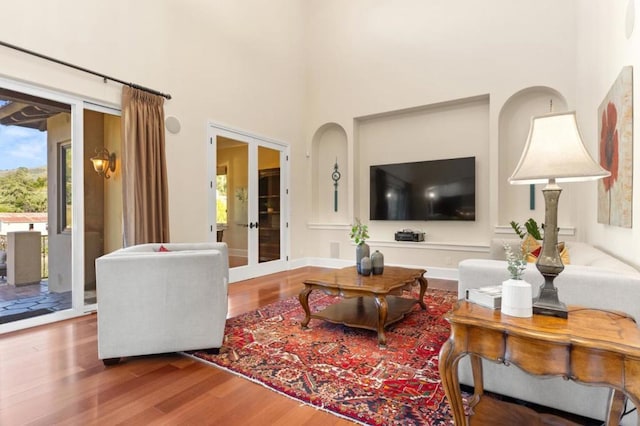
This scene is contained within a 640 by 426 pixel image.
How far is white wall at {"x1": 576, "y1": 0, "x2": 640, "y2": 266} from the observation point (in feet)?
7.13

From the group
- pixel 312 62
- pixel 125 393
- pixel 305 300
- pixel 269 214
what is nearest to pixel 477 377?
pixel 305 300

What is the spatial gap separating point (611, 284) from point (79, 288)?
450 centimetres

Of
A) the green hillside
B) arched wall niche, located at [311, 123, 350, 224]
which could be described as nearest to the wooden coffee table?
the green hillside

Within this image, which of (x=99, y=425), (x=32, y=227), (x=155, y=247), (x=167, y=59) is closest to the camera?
(x=99, y=425)

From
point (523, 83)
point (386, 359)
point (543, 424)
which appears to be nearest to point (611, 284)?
point (543, 424)

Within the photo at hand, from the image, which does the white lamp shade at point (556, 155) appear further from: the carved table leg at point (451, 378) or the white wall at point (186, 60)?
the white wall at point (186, 60)

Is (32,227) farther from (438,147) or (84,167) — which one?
(438,147)

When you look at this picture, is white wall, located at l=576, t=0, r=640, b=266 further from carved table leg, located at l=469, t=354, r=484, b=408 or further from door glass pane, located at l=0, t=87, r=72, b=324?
door glass pane, located at l=0, t=87, r=72, b=324

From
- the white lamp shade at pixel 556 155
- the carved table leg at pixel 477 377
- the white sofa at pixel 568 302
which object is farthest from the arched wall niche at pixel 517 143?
the white lamp shade at pixel 556 155

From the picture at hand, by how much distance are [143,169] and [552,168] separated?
4023 millimetres

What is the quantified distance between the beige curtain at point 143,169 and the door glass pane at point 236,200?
117 centimetres

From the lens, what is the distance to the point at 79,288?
11.8ft

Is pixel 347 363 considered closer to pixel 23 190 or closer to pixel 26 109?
pixel 23 190

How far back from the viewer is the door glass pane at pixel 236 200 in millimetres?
5395
